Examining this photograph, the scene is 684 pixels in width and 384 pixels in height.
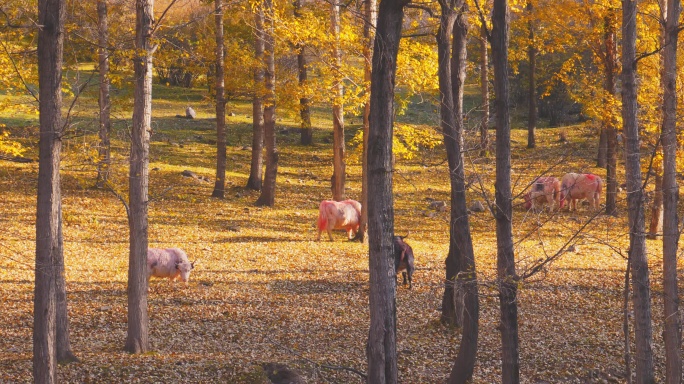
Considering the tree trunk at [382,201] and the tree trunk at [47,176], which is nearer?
the tree trunk at [382,201]

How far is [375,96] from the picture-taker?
29.1ft

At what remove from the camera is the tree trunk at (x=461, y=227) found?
1177 centimetres

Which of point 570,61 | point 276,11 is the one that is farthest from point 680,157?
point 276,11

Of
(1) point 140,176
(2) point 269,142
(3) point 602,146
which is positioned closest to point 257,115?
(2) point 269,142

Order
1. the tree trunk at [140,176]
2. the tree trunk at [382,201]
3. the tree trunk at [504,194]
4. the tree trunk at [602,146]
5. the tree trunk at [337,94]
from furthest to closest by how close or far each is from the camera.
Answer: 1. the tree trunk at [602,146]
2. the tree trunk at [337,94]
3. the tree trunk at [140,176]
4. the tree trunk at [504,194]
5. the tree trunk at [382,201]

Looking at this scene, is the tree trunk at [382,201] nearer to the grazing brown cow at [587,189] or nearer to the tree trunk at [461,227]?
the tree trunk at [461,227]

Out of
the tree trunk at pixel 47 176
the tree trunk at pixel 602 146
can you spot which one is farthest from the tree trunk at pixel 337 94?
the tree trunk at pixel 602 146

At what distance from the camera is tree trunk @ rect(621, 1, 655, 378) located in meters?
11.5

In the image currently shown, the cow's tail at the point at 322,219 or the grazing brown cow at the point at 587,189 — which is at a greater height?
the grazing brown cow at the point at 587,189

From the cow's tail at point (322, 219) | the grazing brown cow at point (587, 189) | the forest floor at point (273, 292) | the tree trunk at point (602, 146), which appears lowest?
the forest floor at point (273, 292)

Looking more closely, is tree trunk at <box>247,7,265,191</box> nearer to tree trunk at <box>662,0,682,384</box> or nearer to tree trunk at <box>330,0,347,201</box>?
tree trunk at <box>330,0,347,201</box>

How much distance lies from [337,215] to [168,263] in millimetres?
6647

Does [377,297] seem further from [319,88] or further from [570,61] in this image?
[570,61]

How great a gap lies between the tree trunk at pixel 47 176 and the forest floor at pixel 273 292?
47 centimetres
